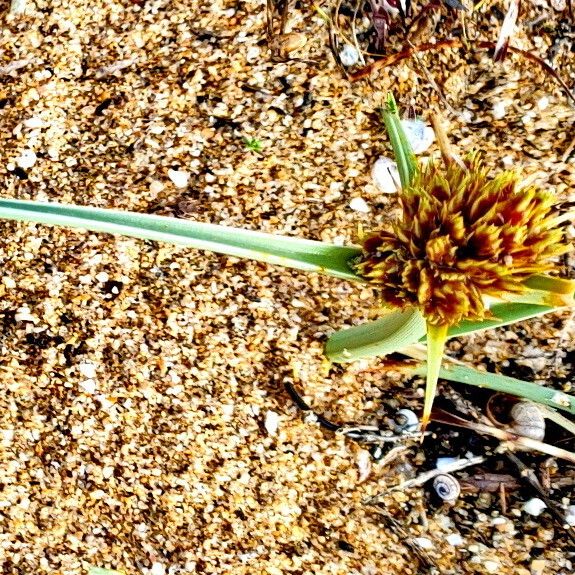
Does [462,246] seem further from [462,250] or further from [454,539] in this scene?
[454,539]

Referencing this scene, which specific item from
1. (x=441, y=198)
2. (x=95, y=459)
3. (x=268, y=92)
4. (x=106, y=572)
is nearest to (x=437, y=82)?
(x=268, y=92)

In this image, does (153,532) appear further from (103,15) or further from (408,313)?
(103,15)

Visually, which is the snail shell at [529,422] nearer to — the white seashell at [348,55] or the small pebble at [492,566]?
the small pebble at [492,566]

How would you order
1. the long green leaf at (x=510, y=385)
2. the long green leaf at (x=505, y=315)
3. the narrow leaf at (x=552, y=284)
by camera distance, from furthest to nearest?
the long green leaf at (x=510, y=385)
the long green leaf at (x=505, y=315)
the narrow leaf at (x=552, y=284)

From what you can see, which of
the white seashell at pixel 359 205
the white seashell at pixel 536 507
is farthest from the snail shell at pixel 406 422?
the white seashell at pixel 359 205

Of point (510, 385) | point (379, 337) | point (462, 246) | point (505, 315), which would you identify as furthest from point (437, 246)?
point (510, 385)

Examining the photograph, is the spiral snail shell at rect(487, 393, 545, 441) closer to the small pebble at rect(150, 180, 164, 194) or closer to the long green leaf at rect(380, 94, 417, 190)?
the long green leaf at rect(380, 94, 417, 190)
